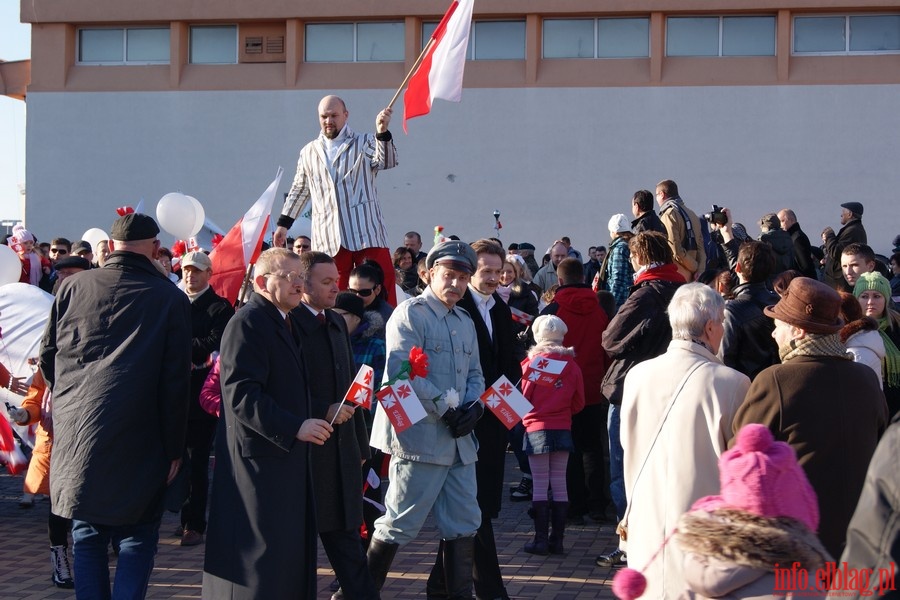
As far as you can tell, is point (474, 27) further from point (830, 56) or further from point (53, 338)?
point (53, 338)

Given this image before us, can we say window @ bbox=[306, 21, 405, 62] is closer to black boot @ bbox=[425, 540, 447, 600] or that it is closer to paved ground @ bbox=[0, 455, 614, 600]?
paved ground @ bbox=[0, 455, 614, 600]

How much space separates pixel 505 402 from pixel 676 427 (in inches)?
58.3

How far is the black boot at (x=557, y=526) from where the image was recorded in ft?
26.2

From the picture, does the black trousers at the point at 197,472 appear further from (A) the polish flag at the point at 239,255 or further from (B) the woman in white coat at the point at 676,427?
(B) the woman in white coat at the point at 676,427

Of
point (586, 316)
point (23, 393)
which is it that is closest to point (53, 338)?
point (23, 393)

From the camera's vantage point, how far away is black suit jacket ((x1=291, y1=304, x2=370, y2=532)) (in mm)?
5840

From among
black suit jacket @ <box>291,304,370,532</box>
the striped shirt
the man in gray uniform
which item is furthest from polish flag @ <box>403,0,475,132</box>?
black suit jacket @ <box>291,304,370,532</box>

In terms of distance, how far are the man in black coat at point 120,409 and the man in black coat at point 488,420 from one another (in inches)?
70.1

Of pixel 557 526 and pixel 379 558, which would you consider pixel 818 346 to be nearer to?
pixel 379 558

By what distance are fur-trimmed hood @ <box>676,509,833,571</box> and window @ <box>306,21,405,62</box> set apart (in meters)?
23.2

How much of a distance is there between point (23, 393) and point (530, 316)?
4.76 m

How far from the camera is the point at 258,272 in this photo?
557 centimetres

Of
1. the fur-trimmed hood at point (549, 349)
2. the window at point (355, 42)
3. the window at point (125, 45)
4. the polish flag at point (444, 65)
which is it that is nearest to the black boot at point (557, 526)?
the fur-trimmed hood at point (549, 349)

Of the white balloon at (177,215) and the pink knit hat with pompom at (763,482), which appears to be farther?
the white balloon at (177,215)
